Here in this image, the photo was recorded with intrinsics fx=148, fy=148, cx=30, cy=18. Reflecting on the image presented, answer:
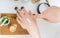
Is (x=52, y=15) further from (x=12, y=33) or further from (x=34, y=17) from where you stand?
(x=12, y=33)

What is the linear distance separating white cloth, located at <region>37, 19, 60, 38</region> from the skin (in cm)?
2

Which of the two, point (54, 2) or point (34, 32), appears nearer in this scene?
point (34, 32)

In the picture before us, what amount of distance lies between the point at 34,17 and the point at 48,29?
13cm

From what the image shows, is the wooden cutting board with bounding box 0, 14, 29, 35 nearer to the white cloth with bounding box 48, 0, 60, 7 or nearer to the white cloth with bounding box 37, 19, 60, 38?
the white cloth with bounding box 37, 19, 60, 38

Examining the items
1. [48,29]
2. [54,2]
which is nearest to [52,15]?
[48,29]

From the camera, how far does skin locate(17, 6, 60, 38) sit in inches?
28.7

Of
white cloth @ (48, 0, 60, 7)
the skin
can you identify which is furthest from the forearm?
white cloth @ (48, 0, 60, 7)

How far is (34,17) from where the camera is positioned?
0.83 meters

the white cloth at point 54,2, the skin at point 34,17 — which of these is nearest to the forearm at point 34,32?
the skin at point 34,17

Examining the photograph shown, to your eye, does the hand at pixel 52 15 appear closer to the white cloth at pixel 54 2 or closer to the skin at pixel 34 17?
the skin at pixel 34 17

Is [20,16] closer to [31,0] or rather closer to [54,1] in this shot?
[31,0]

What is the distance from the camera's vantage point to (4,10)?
852 millimetres

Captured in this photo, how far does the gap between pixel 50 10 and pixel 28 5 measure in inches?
6.3

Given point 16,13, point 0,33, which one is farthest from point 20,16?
point 0,33
